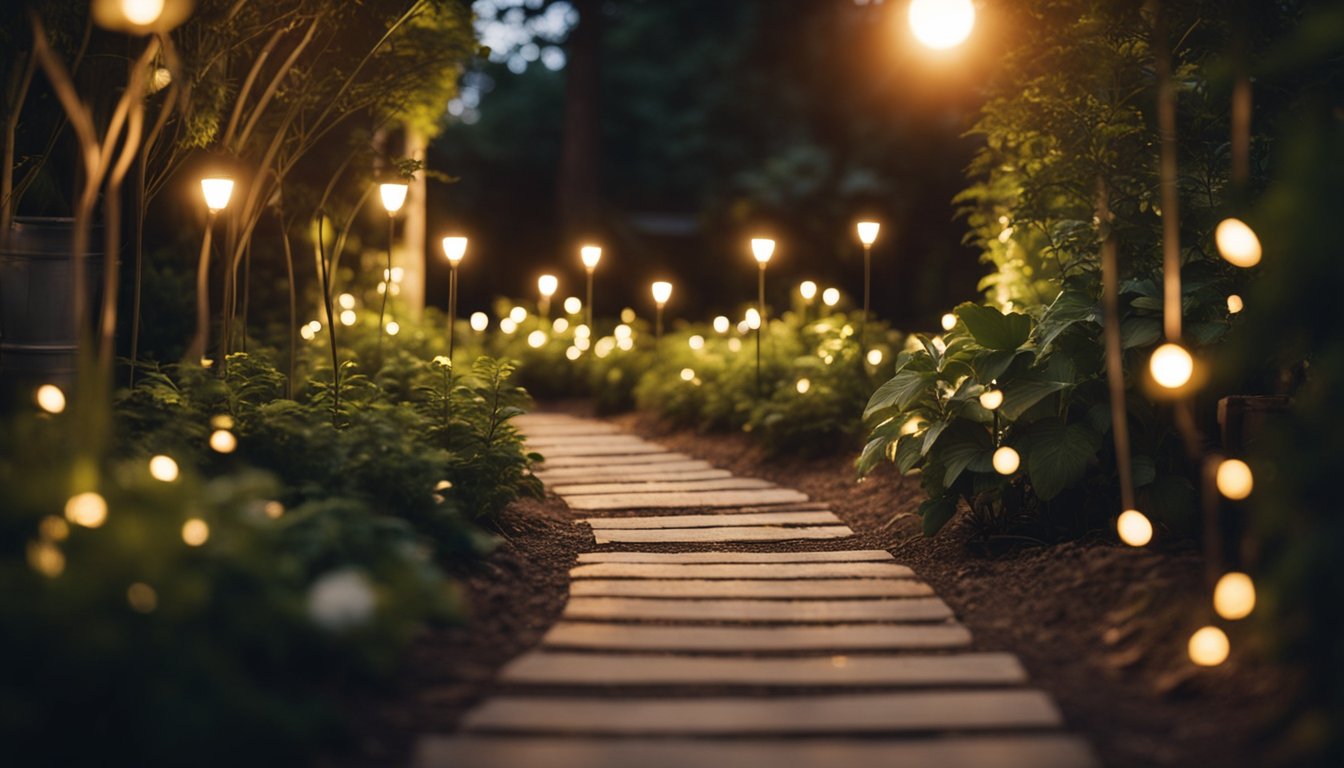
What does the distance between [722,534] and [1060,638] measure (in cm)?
195

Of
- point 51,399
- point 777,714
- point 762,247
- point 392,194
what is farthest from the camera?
point 762,247

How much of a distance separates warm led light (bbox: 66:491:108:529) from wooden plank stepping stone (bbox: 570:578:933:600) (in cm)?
183

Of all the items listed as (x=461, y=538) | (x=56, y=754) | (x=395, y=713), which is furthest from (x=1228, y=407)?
(x=56, y=754)

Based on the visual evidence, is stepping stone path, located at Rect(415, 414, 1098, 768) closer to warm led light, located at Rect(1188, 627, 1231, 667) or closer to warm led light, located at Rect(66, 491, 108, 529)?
warm led light, located at Rect(1188, 627, 1231, 667)

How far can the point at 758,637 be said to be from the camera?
3.73 meters

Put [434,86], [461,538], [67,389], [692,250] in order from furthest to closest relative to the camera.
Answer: [692,250], [434,86], [67,389], [461,538]

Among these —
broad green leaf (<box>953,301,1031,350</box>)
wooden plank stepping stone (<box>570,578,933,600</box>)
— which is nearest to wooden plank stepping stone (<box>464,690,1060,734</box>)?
wooden plank stepping stone (<box>570,578,933,600</box>)

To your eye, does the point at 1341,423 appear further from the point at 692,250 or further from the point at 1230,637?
the point at 692,250

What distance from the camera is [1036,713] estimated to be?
3027mm

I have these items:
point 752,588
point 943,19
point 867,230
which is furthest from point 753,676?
point 867,230

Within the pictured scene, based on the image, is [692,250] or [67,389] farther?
[692,250]

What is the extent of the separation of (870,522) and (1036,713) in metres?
2.61

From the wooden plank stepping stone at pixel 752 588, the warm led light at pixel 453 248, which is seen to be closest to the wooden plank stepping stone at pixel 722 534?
the wooden plank stepping stone at pixel 752 588

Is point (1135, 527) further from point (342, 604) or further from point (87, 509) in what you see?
point (87, 509)
